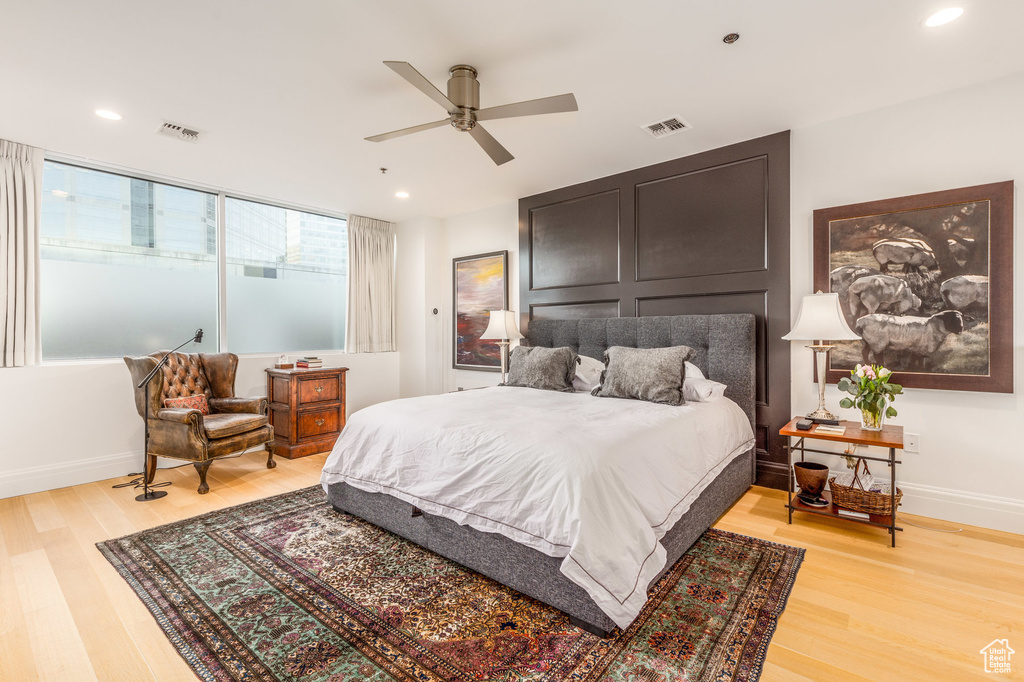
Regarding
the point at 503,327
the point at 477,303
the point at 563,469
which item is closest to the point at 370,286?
the point at 477,303

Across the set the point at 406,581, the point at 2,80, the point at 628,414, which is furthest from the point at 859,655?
the point at 2,80

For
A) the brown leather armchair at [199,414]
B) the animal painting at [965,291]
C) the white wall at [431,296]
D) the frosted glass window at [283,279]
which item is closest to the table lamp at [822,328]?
the animal painting at [965,291]

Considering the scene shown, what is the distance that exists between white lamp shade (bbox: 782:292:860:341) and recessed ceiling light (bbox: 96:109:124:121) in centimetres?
454

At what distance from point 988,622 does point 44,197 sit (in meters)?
6.34

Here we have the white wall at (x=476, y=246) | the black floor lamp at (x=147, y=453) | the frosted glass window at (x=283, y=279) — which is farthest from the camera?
the white wall at (x=476, y=246)

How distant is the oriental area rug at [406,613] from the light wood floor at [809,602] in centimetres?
10

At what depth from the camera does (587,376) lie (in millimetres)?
3707

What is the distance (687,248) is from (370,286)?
146 inches

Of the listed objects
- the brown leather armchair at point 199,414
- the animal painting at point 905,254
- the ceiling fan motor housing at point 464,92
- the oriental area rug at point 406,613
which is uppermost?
the ceiling fan motor housing at point 464,92

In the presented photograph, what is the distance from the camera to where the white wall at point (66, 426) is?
3.44 m

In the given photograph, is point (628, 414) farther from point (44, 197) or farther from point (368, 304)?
point (44, 197)

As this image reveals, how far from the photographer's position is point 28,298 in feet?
11.6

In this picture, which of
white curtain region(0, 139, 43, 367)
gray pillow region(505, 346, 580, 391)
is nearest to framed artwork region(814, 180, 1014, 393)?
gray pillow region(505, 346, 580, 391)

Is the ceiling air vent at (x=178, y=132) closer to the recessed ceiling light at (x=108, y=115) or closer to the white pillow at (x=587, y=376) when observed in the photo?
the recessed ceiling light at (x=108, y=115)
